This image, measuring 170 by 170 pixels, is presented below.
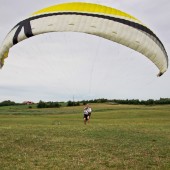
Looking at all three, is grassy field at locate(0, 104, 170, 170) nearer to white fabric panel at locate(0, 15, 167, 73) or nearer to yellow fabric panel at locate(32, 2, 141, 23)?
white fabric panel at locate(0, 15, 167, 73)

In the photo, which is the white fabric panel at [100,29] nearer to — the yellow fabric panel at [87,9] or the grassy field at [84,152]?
the yellow fabric panel at [87,9]

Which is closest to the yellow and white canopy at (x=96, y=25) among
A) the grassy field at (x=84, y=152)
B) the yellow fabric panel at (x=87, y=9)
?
the yellow fabric panel at (x=87, y=9)

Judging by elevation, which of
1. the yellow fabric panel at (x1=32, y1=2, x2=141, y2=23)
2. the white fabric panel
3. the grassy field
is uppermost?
the yellow fabric panel at (x1=32, y1=2, x2=141, y2=23)

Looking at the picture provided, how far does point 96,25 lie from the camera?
16641mm

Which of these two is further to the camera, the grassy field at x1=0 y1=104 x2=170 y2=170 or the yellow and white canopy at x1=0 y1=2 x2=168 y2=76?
the yellow and white canopy at x1=0 y1=2 x2=168 y2=76

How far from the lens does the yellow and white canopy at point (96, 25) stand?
54.6 ft

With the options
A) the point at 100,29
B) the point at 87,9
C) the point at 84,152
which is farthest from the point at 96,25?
the point at 84,152

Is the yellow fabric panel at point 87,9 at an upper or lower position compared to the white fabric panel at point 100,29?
upper

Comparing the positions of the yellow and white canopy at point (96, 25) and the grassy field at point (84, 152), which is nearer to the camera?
the grassy field at point (84, 152)

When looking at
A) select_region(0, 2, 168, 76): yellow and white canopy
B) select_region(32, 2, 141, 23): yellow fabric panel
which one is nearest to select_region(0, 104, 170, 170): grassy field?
select_region(0, 2, 168, 76): yellow and white canopy

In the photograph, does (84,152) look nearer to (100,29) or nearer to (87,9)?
(100,29)

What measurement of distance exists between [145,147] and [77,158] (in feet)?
16.6

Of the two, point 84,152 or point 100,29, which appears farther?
point 84,152

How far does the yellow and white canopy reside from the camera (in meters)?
16.6
